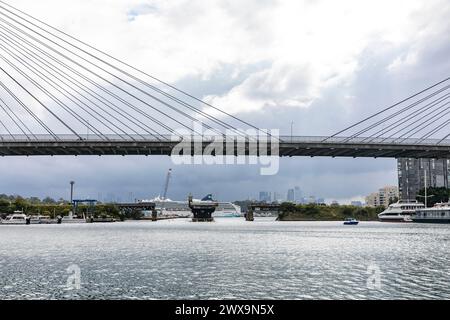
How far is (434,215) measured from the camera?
403ft

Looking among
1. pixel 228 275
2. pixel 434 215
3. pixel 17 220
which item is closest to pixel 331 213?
pixel 434 215

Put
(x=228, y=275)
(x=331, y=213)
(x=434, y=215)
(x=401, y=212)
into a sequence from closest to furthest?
1. (x=228, y=275)
2. (x=434, y=215)
3. (x=401, y=212)
4. (x=331, y=213)

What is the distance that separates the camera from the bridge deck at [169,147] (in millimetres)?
77562

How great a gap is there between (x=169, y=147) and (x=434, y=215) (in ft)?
253

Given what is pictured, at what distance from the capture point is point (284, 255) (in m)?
A: 39.1

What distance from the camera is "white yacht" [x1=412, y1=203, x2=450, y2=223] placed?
11825 centimetres

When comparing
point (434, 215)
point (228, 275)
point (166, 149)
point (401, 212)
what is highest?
point (166, 149)

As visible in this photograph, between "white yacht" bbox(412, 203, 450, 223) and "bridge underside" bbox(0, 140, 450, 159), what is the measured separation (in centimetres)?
3737

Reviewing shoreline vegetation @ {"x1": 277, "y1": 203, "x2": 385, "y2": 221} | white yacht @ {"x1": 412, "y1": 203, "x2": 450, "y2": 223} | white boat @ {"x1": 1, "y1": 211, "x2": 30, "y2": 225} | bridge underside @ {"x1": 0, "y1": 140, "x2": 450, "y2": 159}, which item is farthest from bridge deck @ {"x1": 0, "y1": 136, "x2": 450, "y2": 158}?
shoreline vegetation @ {"x1": 277, "y1": 203, "x2": 385, "y2": 221}

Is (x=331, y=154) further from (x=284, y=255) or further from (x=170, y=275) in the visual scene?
(x=170, y=275)

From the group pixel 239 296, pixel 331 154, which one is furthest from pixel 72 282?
pixel 331 154

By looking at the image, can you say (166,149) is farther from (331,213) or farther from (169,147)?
(331,213)

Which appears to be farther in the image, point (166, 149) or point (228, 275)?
point (166, 149)

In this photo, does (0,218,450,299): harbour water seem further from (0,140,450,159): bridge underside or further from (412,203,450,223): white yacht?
(412,203,450,223): white yacht
